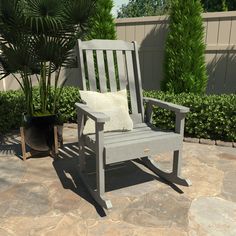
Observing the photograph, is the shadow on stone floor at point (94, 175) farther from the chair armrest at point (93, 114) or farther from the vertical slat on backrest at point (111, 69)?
the vertical slat on backrest at point (111, 69)

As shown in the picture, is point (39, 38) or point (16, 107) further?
point (16, 107)

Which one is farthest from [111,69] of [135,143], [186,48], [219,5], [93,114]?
[219,5]

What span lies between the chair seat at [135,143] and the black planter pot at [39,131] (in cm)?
81

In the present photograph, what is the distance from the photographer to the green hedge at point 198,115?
3.48 metres

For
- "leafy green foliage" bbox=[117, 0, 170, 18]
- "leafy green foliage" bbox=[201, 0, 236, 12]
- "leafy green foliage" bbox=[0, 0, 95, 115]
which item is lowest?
"leafy green foliage" bbox=[0, 0, 95, 115]

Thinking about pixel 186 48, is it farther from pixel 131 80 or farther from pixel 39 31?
pixel 39 31

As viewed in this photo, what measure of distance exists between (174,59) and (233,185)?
234 centimetres

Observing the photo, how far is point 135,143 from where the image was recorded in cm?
208

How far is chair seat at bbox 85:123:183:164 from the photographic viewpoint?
6.59ft

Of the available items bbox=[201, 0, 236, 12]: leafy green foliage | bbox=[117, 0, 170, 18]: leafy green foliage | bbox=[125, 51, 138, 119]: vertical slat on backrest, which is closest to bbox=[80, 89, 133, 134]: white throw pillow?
bbox=[125, 51, 138, 119]: vertical slat on backrest

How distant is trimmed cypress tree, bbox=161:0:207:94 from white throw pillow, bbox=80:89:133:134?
197 centimetres

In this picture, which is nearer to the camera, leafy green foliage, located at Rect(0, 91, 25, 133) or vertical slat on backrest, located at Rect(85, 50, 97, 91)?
vertical slat on backrest, located at Rect(85, 50, 97, 91)

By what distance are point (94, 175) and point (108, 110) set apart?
26.4 inches

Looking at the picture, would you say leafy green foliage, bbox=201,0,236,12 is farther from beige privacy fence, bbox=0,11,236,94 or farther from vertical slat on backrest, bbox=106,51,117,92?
vertical slat on backrest, bbox=106,51,117,92
